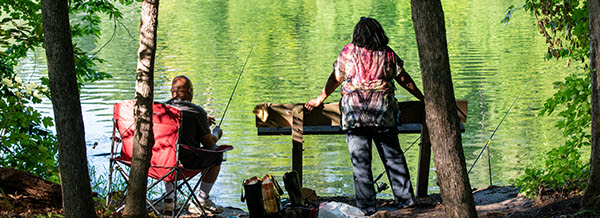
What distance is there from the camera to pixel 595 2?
3.54 meters

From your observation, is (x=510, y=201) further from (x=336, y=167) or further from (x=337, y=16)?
(x=337, y=16)

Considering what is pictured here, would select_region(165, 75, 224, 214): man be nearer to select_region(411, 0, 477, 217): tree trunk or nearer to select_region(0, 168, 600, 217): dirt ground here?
select_region(0, 168, 600, 217): dirt ground

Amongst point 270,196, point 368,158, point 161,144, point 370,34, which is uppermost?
point 370,34

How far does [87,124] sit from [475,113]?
5.97 metres

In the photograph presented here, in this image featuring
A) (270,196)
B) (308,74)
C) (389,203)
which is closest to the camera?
(270,196)

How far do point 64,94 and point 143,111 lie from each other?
0.64 metres

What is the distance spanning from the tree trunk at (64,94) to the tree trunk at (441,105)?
5.51 ft

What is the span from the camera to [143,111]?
3.91 metres

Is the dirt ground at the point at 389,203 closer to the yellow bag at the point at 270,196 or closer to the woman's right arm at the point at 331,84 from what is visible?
the yellow bag at the point at 270,196

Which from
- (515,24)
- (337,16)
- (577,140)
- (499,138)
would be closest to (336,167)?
(499,138)

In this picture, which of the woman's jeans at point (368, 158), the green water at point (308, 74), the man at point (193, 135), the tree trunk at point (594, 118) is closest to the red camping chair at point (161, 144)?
the man at point (193, 135)

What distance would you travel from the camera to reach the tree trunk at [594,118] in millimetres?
3520

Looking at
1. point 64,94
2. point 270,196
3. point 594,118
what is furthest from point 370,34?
point 64,94

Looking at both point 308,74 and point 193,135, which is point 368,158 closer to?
point 193,135
